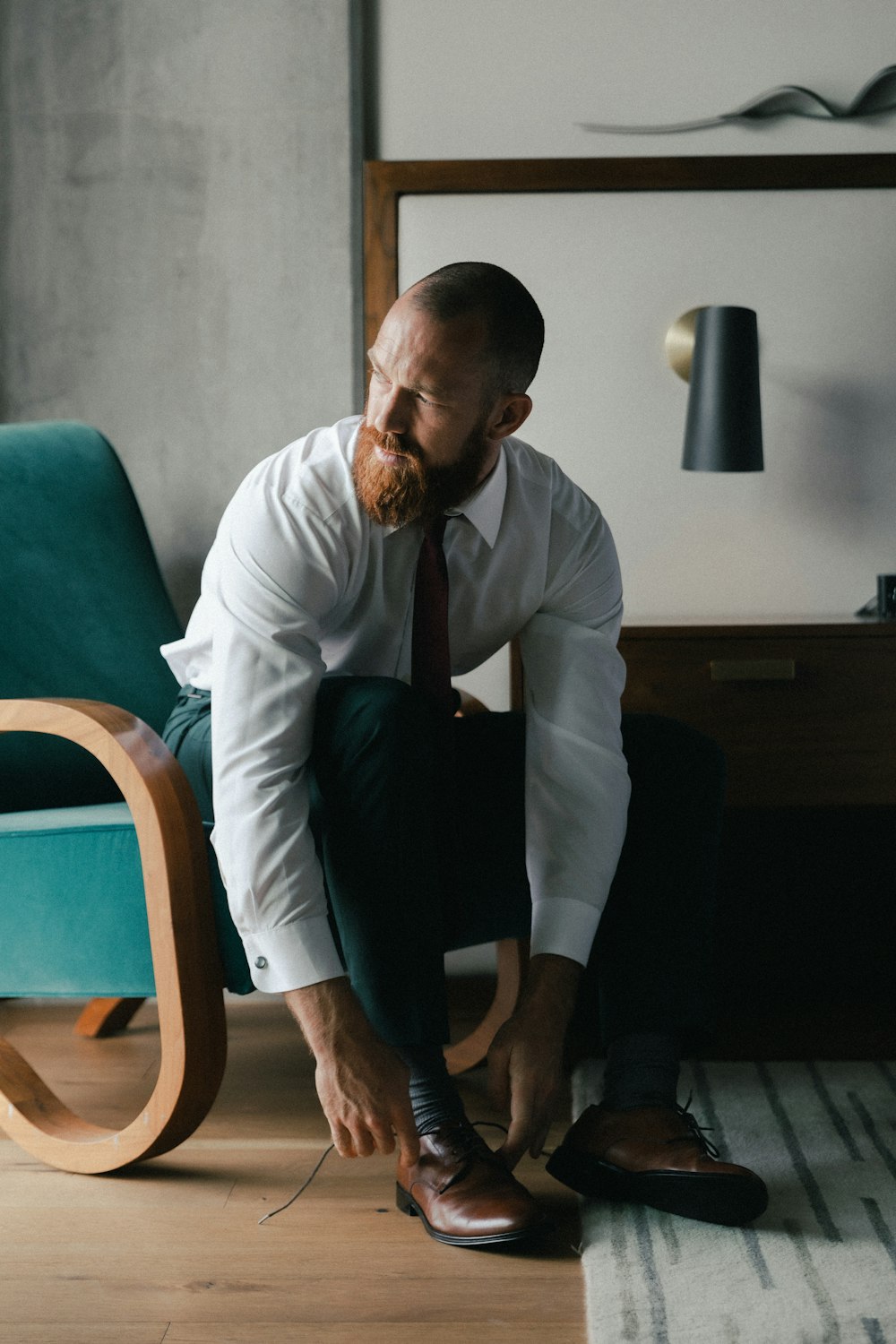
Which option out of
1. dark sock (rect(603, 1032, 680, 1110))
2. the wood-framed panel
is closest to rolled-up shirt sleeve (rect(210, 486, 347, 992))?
dark sock (rect(603, 1032, 680, 1110))

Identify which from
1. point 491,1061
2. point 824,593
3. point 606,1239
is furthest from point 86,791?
point 824,593

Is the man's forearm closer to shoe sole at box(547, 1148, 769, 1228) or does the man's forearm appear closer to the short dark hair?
shoe sole at box(547, 1148, 769, 1228)

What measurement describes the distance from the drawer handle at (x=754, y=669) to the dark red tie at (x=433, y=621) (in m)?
0.57

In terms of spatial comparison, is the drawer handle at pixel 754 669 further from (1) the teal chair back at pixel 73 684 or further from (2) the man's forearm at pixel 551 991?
(1) the teal chair back at pixel 73 684

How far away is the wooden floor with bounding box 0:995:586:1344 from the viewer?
1112 millimetres

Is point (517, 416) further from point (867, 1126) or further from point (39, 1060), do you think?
point (39, 1060)

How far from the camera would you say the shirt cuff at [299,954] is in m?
1.17

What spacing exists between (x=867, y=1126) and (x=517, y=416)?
98 centimetres

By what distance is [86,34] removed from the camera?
211cm

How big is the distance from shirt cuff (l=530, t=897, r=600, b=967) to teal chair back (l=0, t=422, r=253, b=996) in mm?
341

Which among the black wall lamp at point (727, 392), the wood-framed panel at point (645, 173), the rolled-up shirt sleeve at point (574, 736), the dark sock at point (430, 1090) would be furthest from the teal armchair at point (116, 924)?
the wood-framed panel at point (645, 173)

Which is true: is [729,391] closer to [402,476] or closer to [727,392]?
[727,392]

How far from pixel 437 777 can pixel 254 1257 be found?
1.71 ft

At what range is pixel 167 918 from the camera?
1.32 metres
